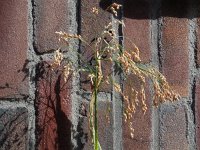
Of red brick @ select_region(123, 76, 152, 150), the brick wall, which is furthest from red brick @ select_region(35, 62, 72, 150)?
red brick @ select_region(123, 76, 152, 150)

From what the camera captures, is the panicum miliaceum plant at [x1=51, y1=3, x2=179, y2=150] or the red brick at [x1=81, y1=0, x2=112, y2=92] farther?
the red brick at [x1=81, y1=0, x2=112, y2=92]

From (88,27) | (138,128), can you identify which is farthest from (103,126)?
(88,27)

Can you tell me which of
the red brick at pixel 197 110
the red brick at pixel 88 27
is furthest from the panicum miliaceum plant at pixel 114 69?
the red brick at pixel 197 110

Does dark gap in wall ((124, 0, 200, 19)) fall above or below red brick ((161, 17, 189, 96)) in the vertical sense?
above

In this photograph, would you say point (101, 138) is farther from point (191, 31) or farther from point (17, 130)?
point (191, 31)

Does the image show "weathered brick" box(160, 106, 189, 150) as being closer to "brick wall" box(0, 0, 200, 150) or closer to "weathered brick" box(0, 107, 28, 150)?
"brick wall" box(0, 0, 200, 150)

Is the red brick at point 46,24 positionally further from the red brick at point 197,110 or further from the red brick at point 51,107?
the red brick at point 197,110

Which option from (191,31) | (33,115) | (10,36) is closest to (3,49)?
(10,36)

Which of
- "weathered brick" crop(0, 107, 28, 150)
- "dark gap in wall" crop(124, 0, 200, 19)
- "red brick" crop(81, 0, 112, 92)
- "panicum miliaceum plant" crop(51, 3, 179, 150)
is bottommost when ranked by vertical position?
"weathered brick" crop(0, 107, 28, 150)

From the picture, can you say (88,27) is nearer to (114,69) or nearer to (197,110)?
(114,69)
